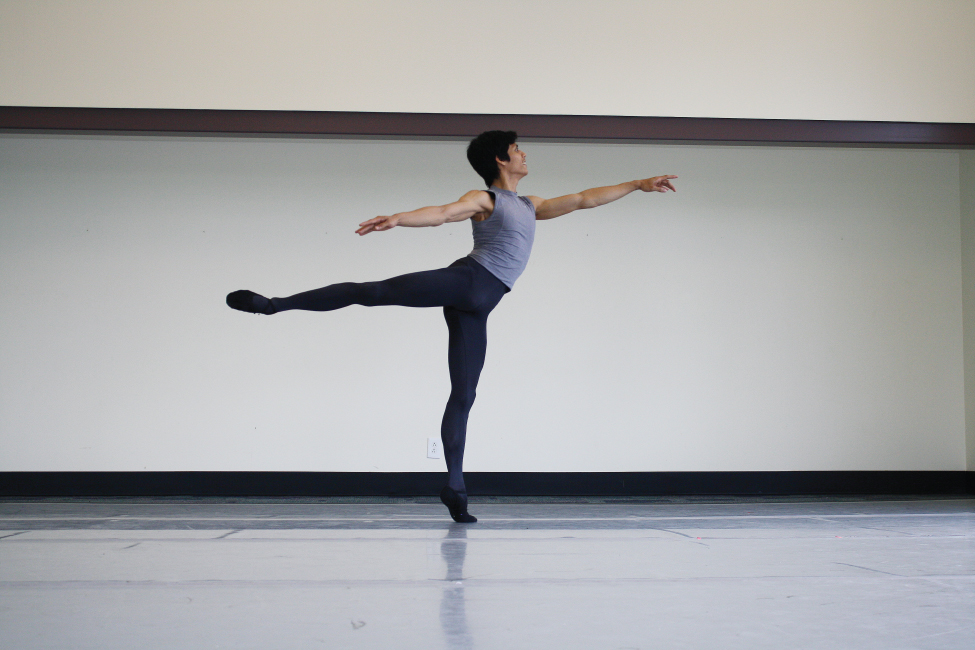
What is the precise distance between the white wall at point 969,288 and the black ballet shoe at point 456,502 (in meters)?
3.09

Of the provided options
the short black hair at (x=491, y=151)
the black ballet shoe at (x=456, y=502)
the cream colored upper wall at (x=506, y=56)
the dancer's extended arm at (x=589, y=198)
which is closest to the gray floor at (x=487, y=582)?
the black ballet shoe at (x=456, y=502)

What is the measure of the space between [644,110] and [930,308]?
2132 mm

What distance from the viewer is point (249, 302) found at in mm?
2432

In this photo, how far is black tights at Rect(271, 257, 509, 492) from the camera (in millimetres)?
2484

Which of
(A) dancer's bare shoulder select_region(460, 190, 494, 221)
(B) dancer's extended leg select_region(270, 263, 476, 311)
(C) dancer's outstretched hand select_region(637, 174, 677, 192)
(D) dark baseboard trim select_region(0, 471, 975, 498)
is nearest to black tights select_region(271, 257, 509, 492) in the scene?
(B) dancer's extended leg select_region(270, 263, 476, 311)

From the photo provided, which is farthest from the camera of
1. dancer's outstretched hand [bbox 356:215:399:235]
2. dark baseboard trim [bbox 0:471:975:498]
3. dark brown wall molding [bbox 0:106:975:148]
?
dark baseboard trim [bbox 0:471:975:498]

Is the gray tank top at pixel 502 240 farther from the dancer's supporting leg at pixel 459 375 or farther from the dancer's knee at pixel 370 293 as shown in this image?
the dancer's knee at pixel 370 293

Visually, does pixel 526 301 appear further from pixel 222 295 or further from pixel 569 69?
pixel 222 295

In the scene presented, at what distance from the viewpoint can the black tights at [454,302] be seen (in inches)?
97.8

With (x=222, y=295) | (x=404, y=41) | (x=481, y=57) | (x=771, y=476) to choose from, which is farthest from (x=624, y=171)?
(x=222, y=295)

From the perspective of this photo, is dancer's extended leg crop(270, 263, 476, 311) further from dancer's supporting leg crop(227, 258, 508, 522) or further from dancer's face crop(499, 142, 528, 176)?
dancer's face crop(499, 142, 528, 176)

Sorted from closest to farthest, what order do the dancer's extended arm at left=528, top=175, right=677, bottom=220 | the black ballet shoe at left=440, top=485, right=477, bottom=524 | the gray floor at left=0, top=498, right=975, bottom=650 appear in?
the gray floor at left=0, top=498, right=975, bottom=650 → the black ballet shoe at left=440, top=485, right=477, bottom=524 → the dancer's extended arm at left=528, top=175, right=677, bottom=220

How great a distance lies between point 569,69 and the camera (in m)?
3.65

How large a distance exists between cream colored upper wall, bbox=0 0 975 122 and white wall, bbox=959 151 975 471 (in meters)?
0.82
